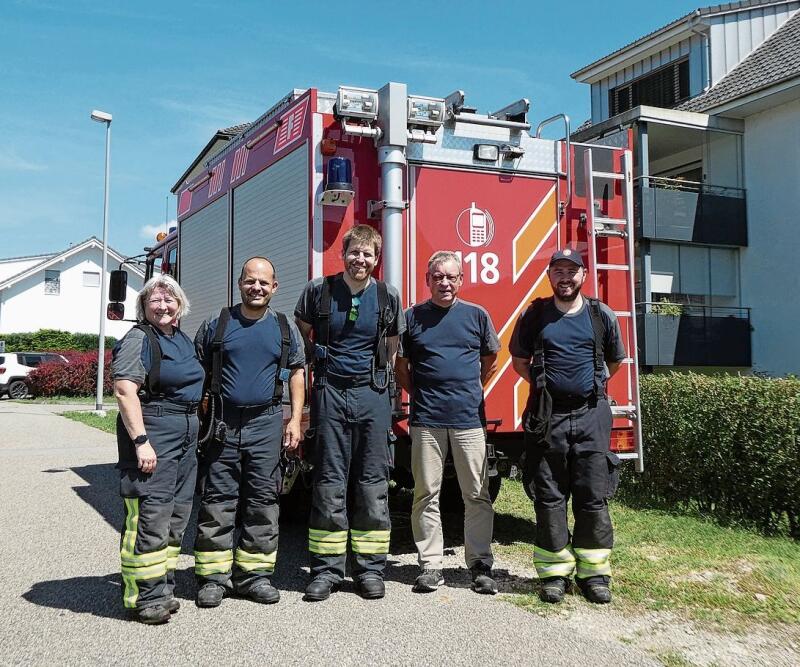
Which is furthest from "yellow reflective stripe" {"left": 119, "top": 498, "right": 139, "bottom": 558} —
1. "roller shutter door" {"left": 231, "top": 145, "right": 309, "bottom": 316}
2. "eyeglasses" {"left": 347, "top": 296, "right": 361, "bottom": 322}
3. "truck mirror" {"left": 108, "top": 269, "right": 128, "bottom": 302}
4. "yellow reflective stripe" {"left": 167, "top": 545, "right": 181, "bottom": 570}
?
"truck mirror" {"left": 108, "top": 269, "right": 128, "bottom": 302}

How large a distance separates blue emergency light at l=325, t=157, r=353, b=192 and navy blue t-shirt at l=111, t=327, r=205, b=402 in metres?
1.38

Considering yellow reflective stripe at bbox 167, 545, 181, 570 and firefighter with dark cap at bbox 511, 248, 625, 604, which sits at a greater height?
firefighter with dark cap at bbox 511, 248, 625, 604

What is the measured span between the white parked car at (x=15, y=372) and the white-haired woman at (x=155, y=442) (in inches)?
1002

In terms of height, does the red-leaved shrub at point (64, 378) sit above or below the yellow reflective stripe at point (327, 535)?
above

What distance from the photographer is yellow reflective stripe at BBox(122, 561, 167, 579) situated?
13.7ft

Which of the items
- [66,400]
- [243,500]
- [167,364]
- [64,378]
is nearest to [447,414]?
[243,500]

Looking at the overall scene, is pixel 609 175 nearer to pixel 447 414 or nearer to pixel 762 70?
pixel 447 414

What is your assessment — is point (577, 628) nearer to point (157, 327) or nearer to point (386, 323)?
point (386, 323)

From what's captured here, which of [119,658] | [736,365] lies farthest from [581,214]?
[736,365]

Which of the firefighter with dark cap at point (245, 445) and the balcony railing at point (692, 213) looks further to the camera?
the balcony railing at point (692, 213)

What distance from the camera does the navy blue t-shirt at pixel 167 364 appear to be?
4208 millimetres

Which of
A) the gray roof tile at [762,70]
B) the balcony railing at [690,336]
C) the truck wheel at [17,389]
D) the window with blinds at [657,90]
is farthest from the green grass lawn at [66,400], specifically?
the gray roof tile at [762,70]

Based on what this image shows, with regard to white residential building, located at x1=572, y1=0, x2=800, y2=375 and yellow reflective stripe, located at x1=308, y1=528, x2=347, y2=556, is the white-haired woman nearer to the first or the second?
yellow reflective stripe, located at x1=308, y1=528, x2=347, y2=556

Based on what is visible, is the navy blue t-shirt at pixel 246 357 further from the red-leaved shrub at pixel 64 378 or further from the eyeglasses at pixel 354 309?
the red-leaved shrub at pixel 64 378
